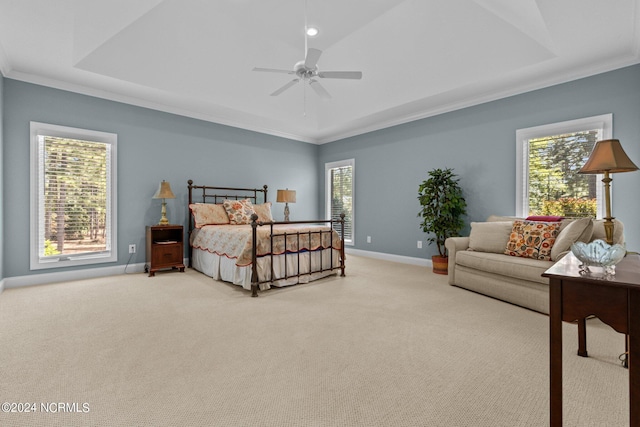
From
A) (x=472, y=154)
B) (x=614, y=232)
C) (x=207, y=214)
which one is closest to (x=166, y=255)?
(x=207, y=214)

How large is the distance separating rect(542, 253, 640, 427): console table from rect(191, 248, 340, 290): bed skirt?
9.74 ft

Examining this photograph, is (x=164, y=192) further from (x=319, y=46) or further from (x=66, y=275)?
(x=319, y=46)

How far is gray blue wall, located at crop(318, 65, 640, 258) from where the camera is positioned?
3367 mm

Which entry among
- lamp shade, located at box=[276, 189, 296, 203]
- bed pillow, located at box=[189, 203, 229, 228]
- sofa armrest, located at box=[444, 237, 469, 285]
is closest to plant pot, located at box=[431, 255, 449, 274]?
sofa armrest, located at box=[444, 237, 469, 285]

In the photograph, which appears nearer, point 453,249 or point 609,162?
point 609,162

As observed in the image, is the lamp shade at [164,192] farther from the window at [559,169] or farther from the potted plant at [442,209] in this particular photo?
the window at [559,169]

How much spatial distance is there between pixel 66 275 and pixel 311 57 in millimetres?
4340

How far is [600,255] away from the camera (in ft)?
4.05

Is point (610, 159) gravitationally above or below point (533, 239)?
above

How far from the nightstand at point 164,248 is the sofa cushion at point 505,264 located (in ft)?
13.6

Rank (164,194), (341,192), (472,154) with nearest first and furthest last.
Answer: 1. (164,194)
2. (472,154)
3. (341,192)

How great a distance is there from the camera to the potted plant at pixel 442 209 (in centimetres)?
454

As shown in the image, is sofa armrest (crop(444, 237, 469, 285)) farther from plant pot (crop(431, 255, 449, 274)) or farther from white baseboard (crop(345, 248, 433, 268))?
white baseboard (crop(345, 248, 433, 268))

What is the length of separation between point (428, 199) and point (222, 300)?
11.0 ft
